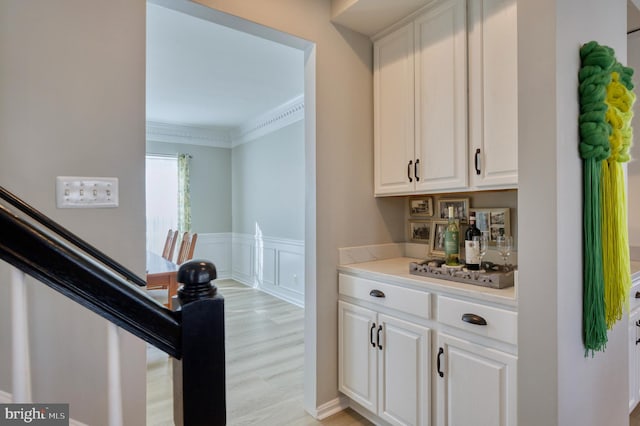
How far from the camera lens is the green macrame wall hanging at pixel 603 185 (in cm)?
125

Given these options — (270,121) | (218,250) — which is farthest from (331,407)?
(218,250)

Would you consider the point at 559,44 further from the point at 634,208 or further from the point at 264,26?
the point at 634,208

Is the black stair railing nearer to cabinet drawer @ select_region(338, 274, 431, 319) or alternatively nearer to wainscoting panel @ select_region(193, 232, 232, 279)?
cabinet drawer @ select_region(338, 274, 431, 319)

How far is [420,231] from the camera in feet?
8.05

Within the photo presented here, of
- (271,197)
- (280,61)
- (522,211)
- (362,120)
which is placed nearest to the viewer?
(522,211)

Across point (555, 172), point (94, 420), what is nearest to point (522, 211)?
point (555, 172)

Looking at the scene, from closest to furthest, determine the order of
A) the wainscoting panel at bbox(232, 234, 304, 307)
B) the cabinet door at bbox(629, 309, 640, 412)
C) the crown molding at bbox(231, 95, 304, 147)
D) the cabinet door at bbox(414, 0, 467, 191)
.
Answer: the cabinet door at bbox(414, 0, 467, 191) → the cabinet door at bbox(629, 309, 640, 412) → the crown molding at bbox(231, 95, 304, 147) → the wainscoting panel at bbox(232, 234, 304, 307)

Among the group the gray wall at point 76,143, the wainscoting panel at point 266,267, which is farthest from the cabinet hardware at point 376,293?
the wainscoting panel at point 266,267

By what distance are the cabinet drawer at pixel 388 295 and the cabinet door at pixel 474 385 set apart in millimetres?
169

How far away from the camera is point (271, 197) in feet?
17.0

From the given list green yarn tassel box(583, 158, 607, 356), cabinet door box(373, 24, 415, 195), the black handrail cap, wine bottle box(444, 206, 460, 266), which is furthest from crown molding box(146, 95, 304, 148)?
the black handrail cap

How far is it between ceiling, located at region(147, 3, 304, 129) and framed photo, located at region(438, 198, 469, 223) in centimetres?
193

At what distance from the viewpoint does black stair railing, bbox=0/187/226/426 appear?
472mm

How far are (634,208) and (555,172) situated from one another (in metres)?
1.92
